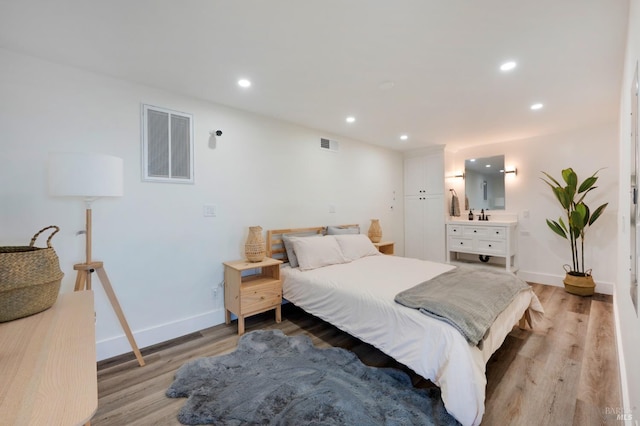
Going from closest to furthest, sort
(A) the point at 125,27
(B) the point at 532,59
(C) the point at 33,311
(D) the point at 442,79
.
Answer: (C) the point at 33,311 → (A) the point at 125,27 → (B) the point at 532,59 → (D) the point at 442,79

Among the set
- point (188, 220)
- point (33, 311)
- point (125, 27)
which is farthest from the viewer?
point (188, 220)

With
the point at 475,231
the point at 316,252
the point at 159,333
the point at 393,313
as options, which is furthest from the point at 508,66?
the point at 159,333

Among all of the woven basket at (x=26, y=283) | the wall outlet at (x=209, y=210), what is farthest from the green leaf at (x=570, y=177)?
the woven basket at (x=26, y=283)

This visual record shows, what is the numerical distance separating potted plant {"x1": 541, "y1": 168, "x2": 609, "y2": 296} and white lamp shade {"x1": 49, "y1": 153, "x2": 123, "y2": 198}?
16.5ft

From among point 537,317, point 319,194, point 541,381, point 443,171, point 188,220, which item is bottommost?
point 541,381

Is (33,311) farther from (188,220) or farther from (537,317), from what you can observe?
(537,317)

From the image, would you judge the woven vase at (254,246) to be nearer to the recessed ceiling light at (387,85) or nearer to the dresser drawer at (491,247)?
the recessed ceiling light at (387,85)

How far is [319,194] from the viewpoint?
3873 mm

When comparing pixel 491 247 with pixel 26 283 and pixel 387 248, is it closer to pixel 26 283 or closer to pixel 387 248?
pixel 387 248

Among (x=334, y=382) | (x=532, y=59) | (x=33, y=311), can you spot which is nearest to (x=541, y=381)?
(x=334, y=382)

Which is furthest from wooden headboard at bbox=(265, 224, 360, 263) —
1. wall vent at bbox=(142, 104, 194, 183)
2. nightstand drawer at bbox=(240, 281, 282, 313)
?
wall vent at bbox=(142, 104, 194, 183)

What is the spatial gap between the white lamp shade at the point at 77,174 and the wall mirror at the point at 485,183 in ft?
17.3

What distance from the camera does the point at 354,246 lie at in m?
3.51

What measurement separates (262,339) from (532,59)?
3.22m
